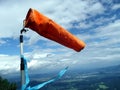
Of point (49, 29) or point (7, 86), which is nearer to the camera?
point (49, 29)

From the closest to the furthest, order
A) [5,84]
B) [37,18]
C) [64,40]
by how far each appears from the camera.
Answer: [37,18]
[64,40]
[5,84]

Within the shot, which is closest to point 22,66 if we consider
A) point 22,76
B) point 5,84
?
point 22,76

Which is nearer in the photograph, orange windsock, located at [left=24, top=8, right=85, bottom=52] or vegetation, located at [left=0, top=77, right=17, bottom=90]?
orange windsock, located at [left=24, top=8, right=85, bottom=52]

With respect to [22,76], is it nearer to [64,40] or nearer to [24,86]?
[24,86]

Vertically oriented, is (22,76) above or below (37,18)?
below

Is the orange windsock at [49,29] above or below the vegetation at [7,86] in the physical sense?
above

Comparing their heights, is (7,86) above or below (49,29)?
below

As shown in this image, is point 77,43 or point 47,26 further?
point 77,43

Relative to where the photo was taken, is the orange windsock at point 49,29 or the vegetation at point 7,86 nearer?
the orange windsock at point 49,29
